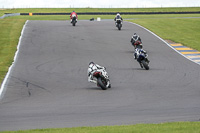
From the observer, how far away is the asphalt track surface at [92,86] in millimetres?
12148

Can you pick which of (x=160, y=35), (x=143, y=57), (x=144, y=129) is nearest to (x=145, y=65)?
(x=143, y=57)

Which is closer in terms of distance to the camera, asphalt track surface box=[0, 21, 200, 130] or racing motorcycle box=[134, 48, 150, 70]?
asphalt track surface box=[0, 21, 200, 130]

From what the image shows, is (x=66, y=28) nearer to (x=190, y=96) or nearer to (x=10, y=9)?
(x=190, y=96)

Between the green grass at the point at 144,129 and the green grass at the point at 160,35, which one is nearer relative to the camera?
the green grass at the point at 144,129

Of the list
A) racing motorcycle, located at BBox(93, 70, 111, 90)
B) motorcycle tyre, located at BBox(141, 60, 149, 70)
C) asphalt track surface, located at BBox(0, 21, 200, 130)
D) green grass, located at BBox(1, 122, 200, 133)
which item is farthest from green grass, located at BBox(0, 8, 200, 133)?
motorcycle tyre, located at BBox(141, 60, 149, 70)

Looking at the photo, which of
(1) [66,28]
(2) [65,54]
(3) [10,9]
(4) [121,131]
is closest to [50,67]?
(2) [65,54]

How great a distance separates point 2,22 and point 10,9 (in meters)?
43.0

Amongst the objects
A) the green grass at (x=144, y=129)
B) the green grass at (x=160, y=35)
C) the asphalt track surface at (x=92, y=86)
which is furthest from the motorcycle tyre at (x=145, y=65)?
the green grass at (x=144, y=129)

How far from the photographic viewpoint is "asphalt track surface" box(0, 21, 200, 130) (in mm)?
12148

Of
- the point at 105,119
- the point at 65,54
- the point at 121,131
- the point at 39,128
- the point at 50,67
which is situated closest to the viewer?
the point at 121,131

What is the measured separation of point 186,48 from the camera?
1375 inches

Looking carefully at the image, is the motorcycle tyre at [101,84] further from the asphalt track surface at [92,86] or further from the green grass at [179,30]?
the green grass at [179,30]

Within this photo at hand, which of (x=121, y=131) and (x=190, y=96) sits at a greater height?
(x=121, y=131)

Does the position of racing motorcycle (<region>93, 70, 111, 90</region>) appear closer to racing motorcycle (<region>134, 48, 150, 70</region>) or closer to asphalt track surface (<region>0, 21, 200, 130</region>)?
asphalt track surface (<region>0, 21, 200, 130</region>)
